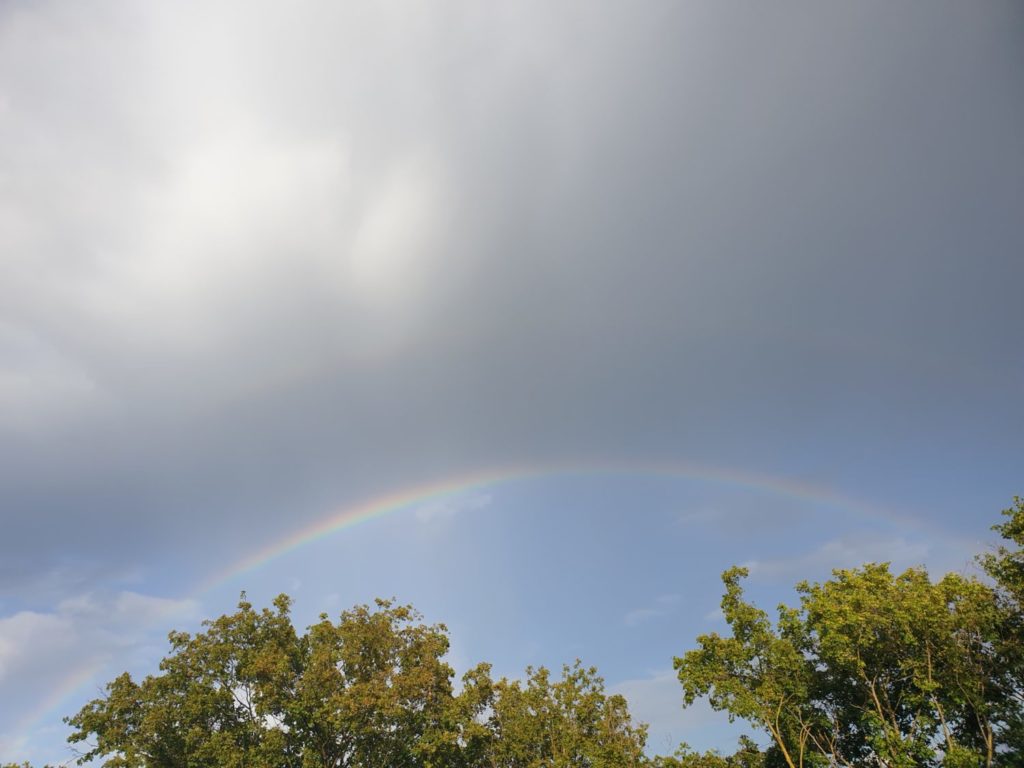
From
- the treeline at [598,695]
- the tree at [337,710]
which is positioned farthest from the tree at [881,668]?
the tree at [337,710]

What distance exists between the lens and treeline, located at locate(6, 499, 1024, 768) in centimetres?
2589

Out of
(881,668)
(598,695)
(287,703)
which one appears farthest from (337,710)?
(881,668)

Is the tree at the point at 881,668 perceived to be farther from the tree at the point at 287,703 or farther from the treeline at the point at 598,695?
the tree at the point at 287,703

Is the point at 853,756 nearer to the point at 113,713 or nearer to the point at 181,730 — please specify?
the point at 181,730

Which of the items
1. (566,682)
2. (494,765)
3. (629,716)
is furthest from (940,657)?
(494,765)

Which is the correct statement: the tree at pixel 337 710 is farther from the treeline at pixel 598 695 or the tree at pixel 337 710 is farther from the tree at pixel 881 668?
the tree at pixel 881 668

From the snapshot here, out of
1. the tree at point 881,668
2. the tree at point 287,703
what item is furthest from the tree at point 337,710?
the tree at point 881,668

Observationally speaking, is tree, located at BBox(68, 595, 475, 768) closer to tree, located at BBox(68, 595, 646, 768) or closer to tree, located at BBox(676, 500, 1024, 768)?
tree, located at BBox(68, 595, 646, 768)

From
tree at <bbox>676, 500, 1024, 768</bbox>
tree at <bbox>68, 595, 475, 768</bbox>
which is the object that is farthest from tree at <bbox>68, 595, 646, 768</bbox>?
tree at <bbox>676, 500, 1024, 768</bbox>

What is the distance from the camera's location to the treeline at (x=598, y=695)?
2589 cm

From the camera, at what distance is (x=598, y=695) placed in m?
33.2

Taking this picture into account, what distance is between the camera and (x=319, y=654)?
29797 mm

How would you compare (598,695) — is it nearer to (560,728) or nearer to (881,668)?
(560,728)

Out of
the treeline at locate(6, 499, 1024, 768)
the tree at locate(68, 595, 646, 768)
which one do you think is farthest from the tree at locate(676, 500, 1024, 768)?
the tree at locate(68, 595, 646, 768)
